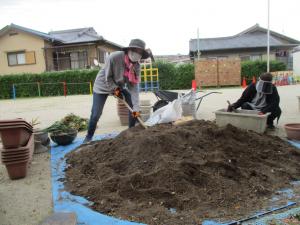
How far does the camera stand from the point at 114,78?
432 centimetres

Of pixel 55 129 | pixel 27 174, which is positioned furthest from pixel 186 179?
pixel 55 129

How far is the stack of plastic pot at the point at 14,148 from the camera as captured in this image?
3104 millimetres

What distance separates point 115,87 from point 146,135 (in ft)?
3.93

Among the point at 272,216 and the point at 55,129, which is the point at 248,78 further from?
the point at 272,216

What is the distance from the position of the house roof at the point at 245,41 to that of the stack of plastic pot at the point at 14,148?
23.2 metres

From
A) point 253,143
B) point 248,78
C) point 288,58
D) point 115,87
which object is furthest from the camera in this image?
point 288,58

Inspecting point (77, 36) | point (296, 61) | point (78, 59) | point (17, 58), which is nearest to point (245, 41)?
point (296, 61)

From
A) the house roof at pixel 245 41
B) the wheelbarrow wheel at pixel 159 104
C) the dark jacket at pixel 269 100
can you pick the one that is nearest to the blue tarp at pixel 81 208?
the dark jacket at pixel 269 100

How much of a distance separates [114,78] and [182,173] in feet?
6.70

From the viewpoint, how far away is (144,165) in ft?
9.75

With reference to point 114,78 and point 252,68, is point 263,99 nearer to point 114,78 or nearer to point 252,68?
point 114,78

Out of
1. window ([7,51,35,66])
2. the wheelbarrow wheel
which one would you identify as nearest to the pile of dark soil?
the wheelbarrow wheel

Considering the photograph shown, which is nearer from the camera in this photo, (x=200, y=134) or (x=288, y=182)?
(x=288, y=182)

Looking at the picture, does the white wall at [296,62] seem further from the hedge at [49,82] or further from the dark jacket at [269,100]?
the dark jacket at [269,100]
